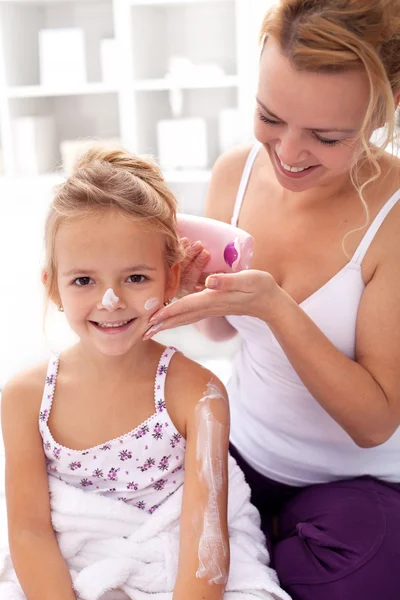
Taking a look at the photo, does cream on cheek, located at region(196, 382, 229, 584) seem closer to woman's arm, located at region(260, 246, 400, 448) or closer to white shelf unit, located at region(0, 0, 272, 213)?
woman's arm, located at region(260, 246, 400, 448)

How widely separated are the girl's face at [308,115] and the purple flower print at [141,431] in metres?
0.47

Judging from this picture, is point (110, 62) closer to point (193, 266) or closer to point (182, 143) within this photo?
point (182, 143)

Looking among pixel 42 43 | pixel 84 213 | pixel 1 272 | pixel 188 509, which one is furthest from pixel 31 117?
pixel 188 509

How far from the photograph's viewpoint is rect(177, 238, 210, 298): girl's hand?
3.99ft

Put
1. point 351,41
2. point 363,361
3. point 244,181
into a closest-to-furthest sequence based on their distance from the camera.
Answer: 1. point 351,41
2. point 363,361
3. point 244,181

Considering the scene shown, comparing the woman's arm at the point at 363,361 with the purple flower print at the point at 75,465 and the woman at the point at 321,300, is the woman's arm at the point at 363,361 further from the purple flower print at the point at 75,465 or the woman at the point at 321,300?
the purple flower print at the point at 75,465

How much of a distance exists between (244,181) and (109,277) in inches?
19.8

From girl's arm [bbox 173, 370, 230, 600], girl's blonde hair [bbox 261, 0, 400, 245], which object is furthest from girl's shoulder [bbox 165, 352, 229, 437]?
girl's blonde hair [bbox 261, 0, 400, 245]

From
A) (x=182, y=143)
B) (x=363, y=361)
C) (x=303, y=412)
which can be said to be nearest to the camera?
(x=363, y=361)

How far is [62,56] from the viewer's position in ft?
9.46

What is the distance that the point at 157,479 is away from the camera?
117cm

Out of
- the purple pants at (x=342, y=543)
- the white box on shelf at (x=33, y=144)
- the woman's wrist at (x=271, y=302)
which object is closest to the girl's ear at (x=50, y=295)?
the woman's wrist at (x=271, y=302)

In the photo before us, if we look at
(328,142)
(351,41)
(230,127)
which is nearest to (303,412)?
(328,142)

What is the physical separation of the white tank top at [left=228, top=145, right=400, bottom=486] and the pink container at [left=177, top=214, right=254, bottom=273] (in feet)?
0.55
